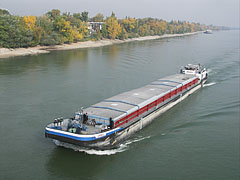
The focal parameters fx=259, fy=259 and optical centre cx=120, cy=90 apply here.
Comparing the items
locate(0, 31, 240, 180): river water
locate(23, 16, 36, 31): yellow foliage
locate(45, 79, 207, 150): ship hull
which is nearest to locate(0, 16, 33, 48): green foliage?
locate(23, 16, 36, 31): yellow foliage

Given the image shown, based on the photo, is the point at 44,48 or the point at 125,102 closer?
the point at 125,102

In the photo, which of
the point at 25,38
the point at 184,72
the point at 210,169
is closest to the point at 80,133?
the point at 210,169

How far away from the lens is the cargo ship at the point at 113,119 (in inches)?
667

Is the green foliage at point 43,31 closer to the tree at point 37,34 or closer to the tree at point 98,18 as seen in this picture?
the tree at point 37,34

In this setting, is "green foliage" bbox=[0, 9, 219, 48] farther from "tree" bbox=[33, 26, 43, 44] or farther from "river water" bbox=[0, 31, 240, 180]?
"river water" bbox=[0, 31, 240, 180]

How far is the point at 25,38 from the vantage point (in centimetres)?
7038

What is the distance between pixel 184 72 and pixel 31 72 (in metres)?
25.7

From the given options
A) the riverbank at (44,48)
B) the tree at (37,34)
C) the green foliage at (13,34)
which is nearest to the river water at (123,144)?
the riverbank at (44,48)

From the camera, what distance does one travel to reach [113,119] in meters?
18.4

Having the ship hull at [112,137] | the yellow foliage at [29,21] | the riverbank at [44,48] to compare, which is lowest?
the ship hull at [112,137]

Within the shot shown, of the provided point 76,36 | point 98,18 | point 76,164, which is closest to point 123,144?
point 76,164

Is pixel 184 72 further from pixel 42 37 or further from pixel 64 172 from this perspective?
pixel 42 37

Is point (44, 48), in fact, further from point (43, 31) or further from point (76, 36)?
point (76, 36)

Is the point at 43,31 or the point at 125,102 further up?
the point at 43,31
